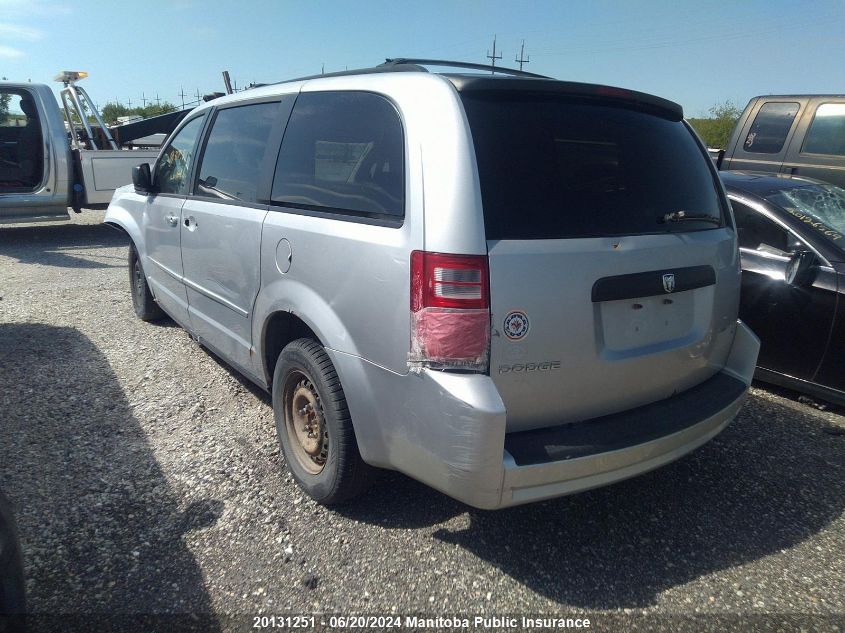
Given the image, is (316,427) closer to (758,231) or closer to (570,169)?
(570,169)

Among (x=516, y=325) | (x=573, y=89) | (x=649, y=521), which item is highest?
(x=573, y=89)

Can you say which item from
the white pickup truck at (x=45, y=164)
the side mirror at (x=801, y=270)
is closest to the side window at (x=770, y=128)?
the side mirror at (x=801, y=270)

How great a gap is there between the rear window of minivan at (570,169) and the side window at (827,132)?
17.9 feet

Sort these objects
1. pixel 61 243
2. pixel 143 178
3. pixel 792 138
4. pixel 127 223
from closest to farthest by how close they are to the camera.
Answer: pixel 143 178, pixel 127 223, pixel 792 138, pixel 61 243

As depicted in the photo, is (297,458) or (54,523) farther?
(297,458)

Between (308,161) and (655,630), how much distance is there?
2408mm

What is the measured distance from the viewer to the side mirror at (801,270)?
11.8 feet

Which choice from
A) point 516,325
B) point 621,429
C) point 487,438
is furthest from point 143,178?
point 621,429

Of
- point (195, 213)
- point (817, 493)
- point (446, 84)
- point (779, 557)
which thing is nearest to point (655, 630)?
point (779, 557)

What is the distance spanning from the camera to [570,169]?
7.94 feet

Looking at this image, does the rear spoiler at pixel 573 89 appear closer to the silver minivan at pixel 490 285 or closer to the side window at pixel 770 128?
the silver minivan at pixel 490 285

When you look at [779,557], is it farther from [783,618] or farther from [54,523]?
[54,523]

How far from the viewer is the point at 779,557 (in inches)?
106

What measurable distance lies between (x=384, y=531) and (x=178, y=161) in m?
3.06
